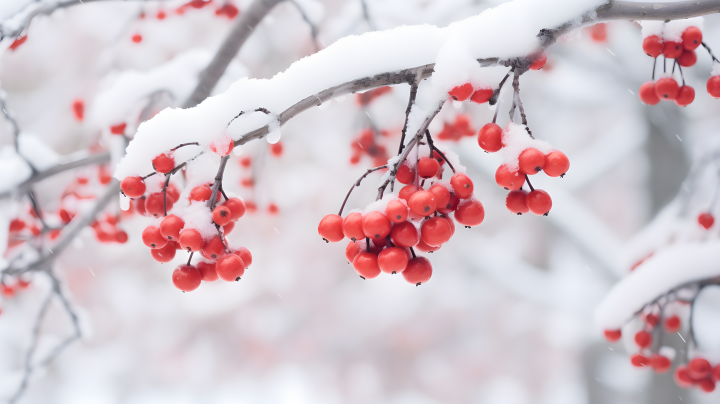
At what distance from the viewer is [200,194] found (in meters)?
1.09

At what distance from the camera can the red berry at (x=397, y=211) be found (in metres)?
0.87

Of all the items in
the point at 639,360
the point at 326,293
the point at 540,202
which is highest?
the point at 540,202

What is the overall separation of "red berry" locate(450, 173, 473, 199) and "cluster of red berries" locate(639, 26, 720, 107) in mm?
908

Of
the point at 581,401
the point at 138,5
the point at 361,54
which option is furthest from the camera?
the point at 581,401

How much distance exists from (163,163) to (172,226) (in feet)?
0.49

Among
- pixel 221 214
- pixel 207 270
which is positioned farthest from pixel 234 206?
pixel 207 270

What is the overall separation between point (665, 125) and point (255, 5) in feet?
12.4

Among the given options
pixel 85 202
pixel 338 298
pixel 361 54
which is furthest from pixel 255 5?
pixel 338 298

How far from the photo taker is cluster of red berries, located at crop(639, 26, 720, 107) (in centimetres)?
137

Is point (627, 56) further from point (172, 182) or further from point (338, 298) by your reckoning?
point (338, 298)

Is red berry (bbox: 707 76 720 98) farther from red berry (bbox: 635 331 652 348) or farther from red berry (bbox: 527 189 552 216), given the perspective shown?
red berry (bbox: 635 331 652 348)

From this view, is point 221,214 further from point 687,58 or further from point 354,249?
point 687,58

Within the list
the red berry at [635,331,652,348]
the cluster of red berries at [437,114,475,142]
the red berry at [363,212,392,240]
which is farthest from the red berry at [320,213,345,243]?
the red berry at [635,331,652,348]

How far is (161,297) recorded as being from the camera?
24.7 ft
